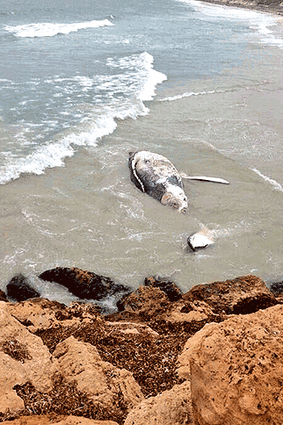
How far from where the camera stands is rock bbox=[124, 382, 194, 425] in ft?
11.0

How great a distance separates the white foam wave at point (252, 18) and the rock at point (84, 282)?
30.1 meters

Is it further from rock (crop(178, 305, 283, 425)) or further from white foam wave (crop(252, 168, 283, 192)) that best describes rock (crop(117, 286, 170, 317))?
white foam wave (crop(252, 168, 283, 192))

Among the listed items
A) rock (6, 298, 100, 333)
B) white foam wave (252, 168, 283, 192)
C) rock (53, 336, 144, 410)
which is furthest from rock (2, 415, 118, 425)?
white foam wave (252, 168, 283, 192)

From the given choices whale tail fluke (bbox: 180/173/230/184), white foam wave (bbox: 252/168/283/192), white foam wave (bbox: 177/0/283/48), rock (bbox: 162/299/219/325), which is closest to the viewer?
rock (bbox: 162/299/219/325)

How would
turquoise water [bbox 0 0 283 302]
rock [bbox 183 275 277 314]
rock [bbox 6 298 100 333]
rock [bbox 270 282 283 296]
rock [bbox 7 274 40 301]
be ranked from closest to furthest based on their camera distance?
rock [bbox 6 298 100 333] → rock [bbox 183 275 277 314] → rock [bbox 7 274 40 301] → rock [bbox 270 282 283 296] → turquoise water [bbox 0 0 283 302]

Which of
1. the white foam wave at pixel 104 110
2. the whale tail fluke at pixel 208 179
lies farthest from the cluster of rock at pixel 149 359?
the white foam wave at pixel 104 110

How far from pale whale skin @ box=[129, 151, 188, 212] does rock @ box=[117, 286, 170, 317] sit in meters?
3.17

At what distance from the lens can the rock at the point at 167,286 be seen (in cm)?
659

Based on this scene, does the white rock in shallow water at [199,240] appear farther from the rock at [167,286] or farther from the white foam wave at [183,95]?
the white foam wave at [183,95]

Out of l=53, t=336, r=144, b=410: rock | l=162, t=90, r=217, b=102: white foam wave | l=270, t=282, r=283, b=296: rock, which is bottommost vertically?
l=270, t=282, r=283, b=296: rock

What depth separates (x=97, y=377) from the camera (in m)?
4.00

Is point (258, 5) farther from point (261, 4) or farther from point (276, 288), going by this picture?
point (276, 288)

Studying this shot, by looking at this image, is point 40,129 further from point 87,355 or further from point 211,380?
point 211,380

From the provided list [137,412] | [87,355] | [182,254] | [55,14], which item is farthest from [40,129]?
[55,14]
